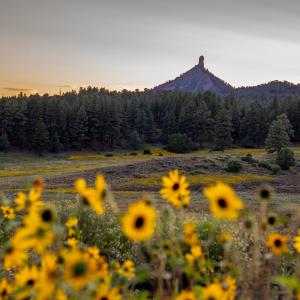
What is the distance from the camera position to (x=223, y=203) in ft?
7.86

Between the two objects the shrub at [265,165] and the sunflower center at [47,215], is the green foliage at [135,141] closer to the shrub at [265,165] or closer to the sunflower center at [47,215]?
the shrub at [265,165]

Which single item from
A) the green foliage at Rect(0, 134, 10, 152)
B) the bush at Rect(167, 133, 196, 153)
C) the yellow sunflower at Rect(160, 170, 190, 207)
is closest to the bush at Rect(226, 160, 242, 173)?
the bush at Rect(167, 133, 196, 153)

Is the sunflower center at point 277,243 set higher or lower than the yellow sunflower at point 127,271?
higher

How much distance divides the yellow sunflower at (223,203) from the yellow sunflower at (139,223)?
0.34m

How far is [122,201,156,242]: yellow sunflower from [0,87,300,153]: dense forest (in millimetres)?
74290

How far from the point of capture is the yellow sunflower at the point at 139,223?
2.16 metres

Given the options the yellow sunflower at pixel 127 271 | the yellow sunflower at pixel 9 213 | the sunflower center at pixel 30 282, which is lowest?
the yellow sunflower at pixel 127 271

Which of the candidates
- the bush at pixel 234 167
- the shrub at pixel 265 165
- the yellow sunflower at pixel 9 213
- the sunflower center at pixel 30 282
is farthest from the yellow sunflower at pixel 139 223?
the shrub at pixel 265 165

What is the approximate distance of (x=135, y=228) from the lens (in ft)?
7.19

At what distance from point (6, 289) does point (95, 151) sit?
82318 millimetres

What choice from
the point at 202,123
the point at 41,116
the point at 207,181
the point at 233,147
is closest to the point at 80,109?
the point at 41,116

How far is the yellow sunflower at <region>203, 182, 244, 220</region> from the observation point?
7.77 feet

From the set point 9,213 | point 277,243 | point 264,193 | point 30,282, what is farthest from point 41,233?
point 9,213

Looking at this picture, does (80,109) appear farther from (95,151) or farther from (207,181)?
(207,181)
